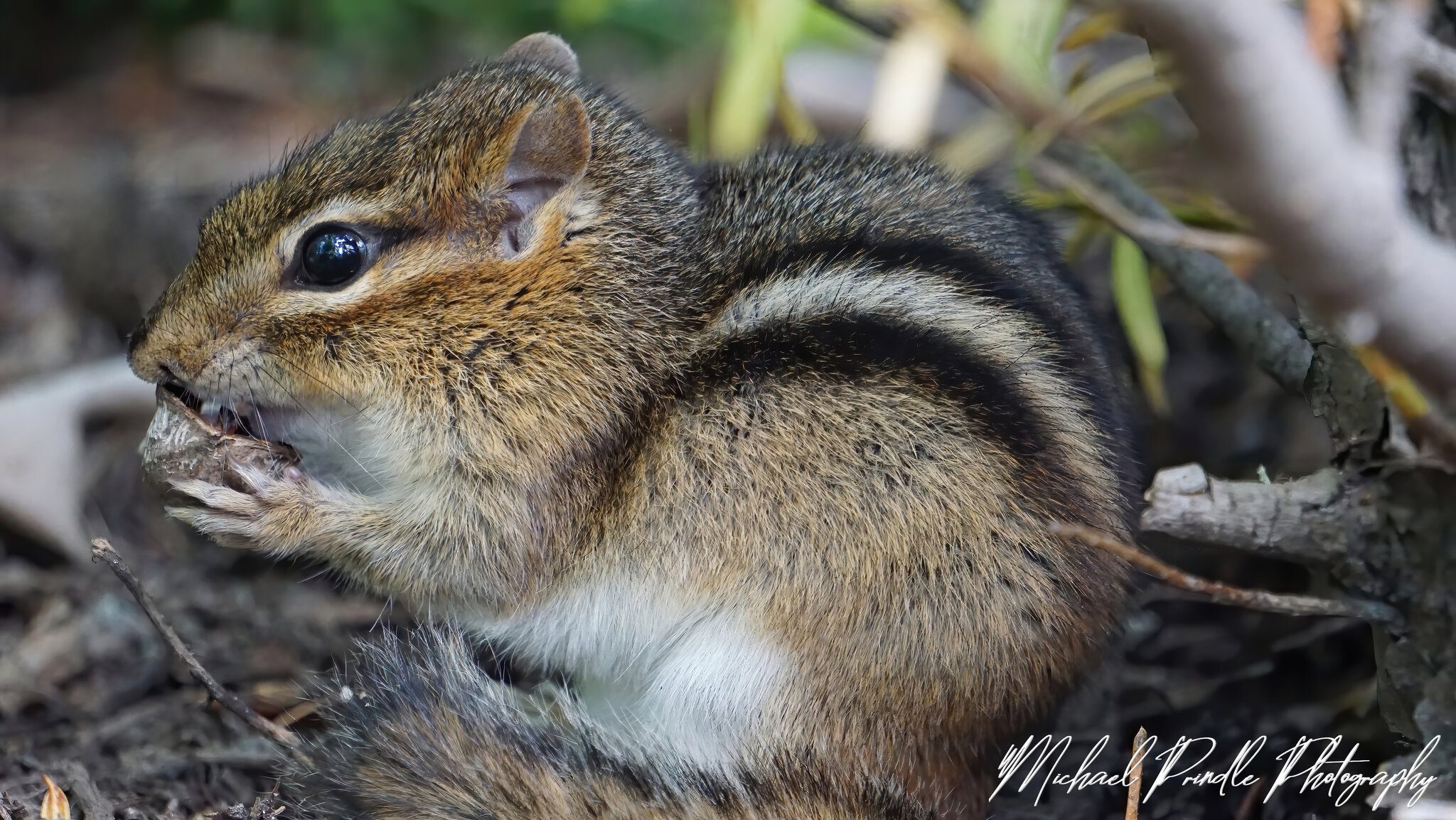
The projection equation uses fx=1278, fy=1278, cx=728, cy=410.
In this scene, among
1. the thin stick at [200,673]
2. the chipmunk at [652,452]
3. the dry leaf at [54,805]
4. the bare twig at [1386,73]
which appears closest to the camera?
the bare twig at [1386,73]

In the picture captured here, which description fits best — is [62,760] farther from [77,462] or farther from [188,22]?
[188,22]

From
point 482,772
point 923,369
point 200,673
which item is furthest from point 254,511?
point 923,369

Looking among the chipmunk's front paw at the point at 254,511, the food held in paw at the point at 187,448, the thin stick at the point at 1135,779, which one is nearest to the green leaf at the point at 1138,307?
the thin stick at the point at 1135,779

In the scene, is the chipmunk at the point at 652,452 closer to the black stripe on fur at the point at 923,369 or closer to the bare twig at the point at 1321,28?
the black stripe on fur at the point at 923,369

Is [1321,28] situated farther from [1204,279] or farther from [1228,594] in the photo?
[1204,279]

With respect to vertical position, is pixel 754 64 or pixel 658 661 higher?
pixel 754 64
